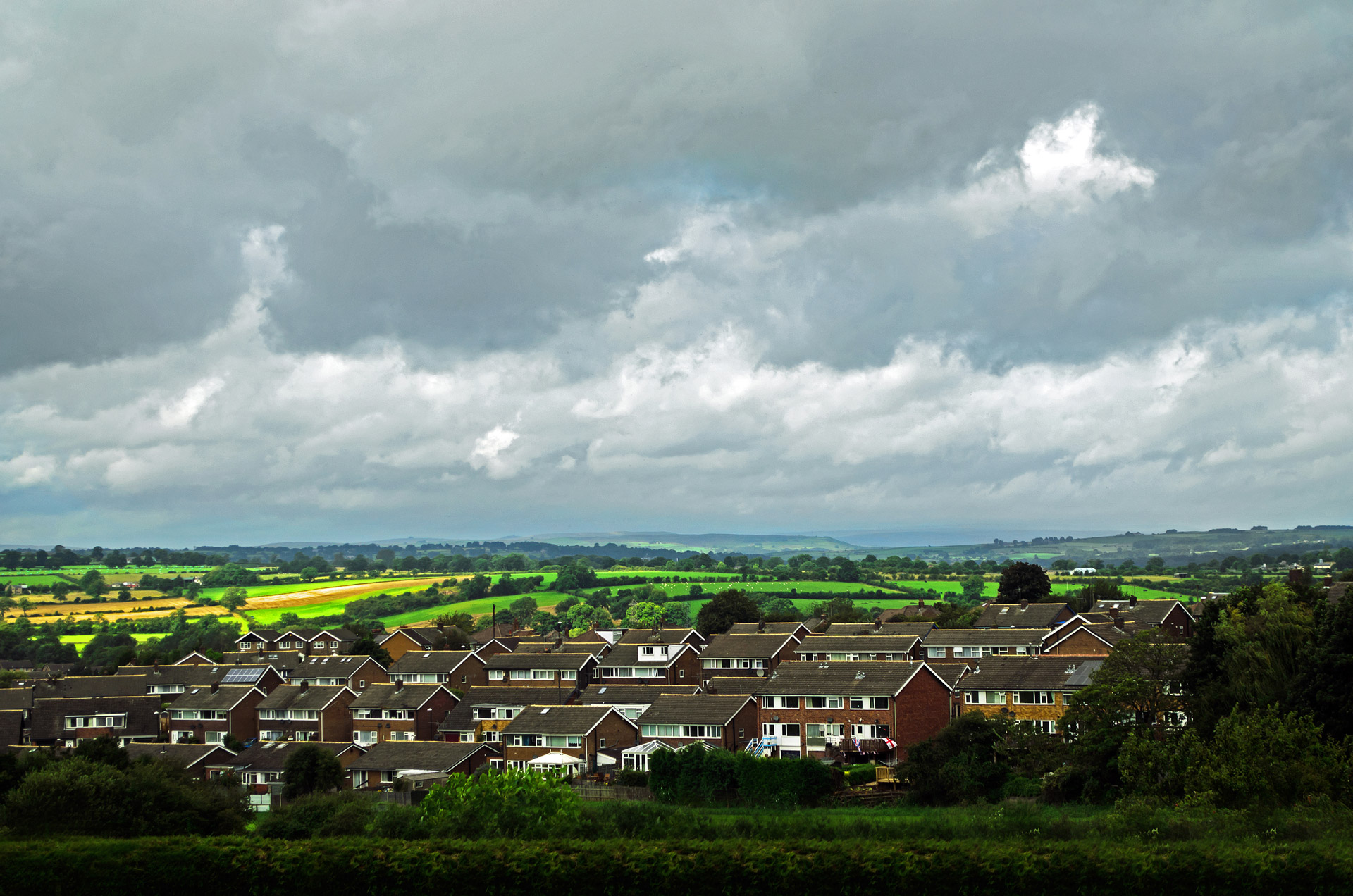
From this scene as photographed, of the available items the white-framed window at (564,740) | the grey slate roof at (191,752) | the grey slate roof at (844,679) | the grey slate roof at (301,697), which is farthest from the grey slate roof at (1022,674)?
the grey slate roof at (191,752)

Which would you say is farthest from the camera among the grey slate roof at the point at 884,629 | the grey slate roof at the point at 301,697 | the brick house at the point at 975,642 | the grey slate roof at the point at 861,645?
the grey slate roof at the point at 884,629

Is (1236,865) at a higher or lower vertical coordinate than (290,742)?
higher

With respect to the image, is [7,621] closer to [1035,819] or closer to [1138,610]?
[1138,610]

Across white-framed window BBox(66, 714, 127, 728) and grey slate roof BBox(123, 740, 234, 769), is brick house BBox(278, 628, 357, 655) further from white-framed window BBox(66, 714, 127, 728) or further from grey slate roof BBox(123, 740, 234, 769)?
grey slate roof BBox(123, 740, 234, 769)

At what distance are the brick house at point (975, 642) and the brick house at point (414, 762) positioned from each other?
109 ft

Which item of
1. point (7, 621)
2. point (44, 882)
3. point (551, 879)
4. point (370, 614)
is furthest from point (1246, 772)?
point (7, 621)

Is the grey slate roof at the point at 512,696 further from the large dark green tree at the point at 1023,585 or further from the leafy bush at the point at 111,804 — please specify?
the large dark green tree at the point at 1023,585

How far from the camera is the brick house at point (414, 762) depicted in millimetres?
61625

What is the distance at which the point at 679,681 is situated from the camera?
8262cm

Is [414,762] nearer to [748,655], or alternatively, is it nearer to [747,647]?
[748,655]

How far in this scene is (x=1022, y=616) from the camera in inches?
3543

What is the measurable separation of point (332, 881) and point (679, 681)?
53859 mm

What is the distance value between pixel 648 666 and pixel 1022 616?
3183 cm

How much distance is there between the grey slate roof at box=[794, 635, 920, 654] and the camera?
75.0 m
